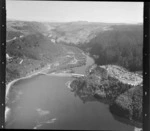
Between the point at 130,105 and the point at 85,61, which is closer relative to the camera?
the point at 130,105

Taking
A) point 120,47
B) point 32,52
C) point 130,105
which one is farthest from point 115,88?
point 32,52

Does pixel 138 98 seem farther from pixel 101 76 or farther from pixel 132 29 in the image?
pixel 132 29

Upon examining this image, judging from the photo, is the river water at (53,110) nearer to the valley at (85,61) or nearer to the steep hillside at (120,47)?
the valley at (85,61)

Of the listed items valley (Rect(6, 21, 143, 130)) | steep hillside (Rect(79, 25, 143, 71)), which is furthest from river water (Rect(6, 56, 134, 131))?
steep hillside (Rect(79, 25, 143, 71))

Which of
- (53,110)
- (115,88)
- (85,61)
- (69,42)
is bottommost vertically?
(53,110)

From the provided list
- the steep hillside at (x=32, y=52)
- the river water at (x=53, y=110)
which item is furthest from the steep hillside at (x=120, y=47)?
the river water at (x=53, y=110)

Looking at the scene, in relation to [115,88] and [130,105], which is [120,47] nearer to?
[115,88]
